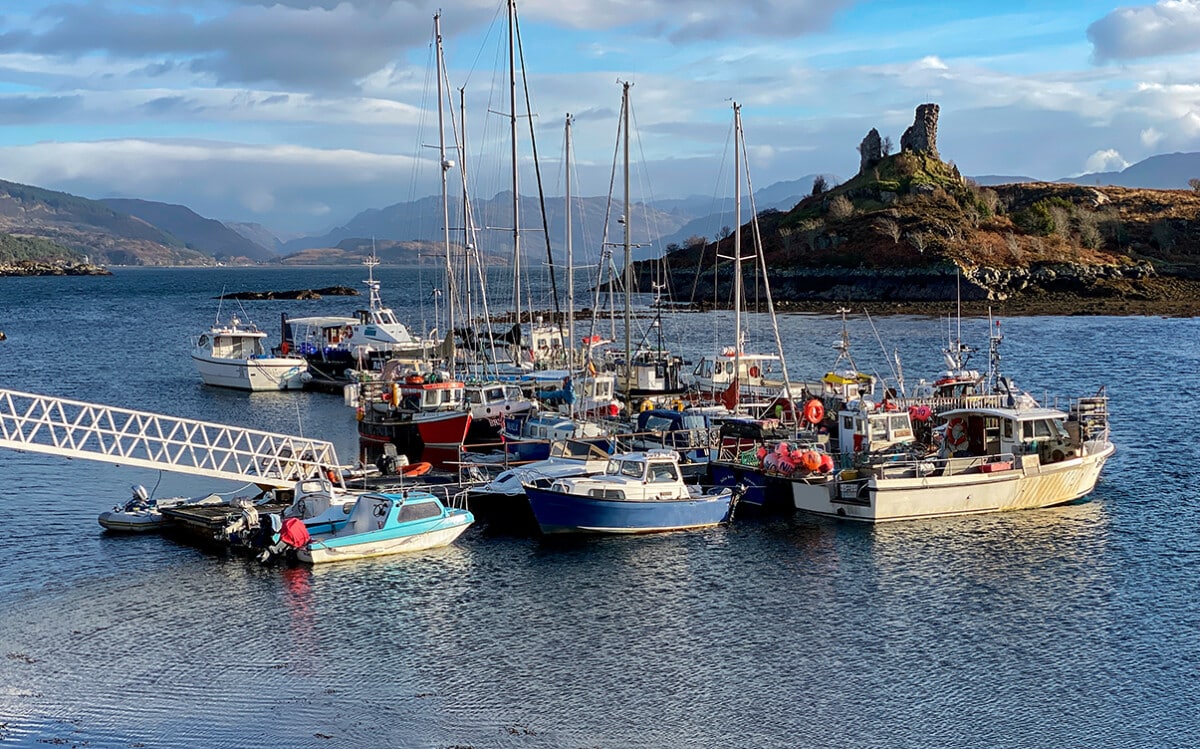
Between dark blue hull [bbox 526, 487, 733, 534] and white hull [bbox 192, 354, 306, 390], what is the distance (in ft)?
130

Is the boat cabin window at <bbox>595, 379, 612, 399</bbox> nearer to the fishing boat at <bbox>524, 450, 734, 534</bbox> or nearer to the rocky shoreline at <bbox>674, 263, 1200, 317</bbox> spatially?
Result: the fishing boat at <bbox>524, 450, 734, 534</bbox>

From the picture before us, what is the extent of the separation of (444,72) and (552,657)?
39292 millimetres

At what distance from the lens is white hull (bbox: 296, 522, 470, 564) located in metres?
30.4

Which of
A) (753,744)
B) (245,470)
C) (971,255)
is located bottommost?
(753,744)

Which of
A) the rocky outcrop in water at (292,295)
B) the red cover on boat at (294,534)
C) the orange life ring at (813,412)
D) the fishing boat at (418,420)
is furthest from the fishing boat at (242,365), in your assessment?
the rocky outcrop in water at (292,295)

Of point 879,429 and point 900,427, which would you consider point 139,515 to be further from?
point 900,427

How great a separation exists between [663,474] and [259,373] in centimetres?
4140

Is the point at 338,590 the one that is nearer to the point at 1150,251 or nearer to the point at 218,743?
the point at 218,743

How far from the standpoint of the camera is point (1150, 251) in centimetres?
15300

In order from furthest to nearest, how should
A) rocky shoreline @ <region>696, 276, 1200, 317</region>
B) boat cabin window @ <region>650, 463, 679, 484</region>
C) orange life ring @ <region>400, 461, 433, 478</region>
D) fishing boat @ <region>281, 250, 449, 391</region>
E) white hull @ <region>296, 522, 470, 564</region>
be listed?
rocky shoreline @ <region>696, 276, 1200, 317</region> < fishing boat @ <region>281, 250, 449, 391</region> < orange life ring @ <region>400, 461, 433, 478</region> < boat cabin window @ <region>650, 463, 679, 484</region> < white hull @ <region>296, 522, 470, 564</region>

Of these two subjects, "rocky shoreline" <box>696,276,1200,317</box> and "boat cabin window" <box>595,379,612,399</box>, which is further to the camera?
"rocky shoreline" <box>696,276,1200,317</box>

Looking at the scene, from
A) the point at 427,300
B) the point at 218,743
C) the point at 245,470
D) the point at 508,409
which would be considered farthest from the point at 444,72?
the point at 427,300

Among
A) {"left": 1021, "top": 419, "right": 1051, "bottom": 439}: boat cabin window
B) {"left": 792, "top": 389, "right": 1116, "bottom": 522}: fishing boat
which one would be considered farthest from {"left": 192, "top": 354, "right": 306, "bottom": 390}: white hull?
{"left": 1021, "top": 419, "right": 1051, "bottom": 439}: boat cabin window

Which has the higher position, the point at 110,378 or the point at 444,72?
the point at 444,72
